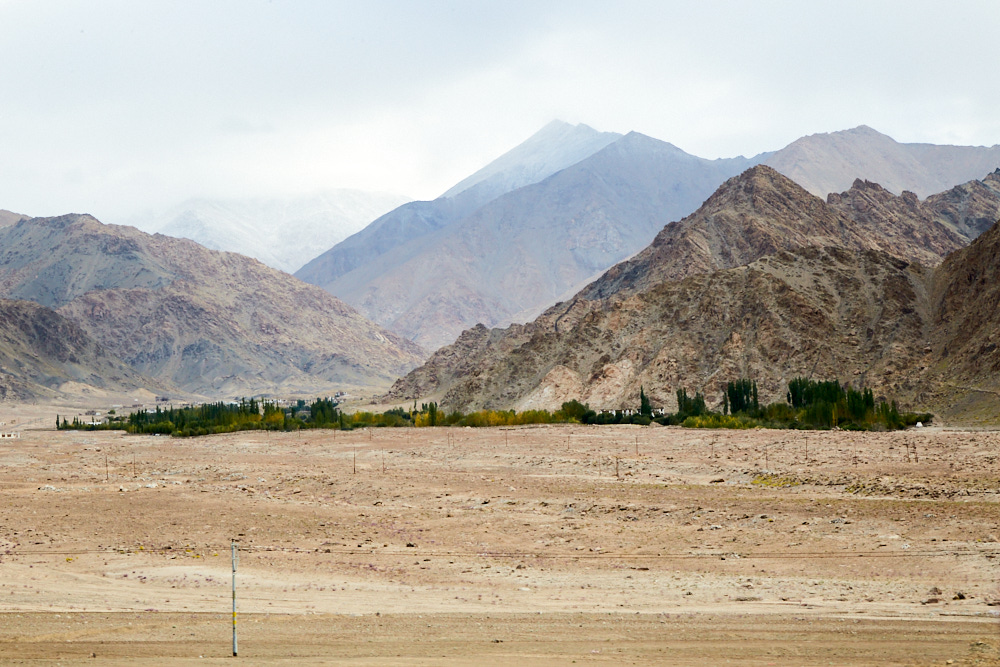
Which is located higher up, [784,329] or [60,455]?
[784,329]

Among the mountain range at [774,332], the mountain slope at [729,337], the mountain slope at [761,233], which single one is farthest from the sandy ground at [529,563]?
the mountain slope at [761,233]

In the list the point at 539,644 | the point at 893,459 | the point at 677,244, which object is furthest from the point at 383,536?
the point at 677,244

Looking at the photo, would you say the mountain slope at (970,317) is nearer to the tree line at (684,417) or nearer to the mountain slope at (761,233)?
the tree line at (684,417)

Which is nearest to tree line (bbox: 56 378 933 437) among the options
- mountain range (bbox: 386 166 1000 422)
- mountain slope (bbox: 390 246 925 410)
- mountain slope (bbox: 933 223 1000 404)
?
mountain range (bbox: 386 166 1000 422)

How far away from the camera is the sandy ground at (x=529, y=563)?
46.6 feet

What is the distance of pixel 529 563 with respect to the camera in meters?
21.1

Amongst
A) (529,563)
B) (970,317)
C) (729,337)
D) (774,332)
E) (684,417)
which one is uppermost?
(970,317)

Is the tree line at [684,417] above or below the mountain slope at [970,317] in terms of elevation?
below

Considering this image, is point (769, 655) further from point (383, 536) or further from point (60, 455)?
point (60, 455)

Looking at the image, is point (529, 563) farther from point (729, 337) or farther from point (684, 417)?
point (729, 337)

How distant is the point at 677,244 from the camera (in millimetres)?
137875

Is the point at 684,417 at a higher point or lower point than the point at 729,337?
lower

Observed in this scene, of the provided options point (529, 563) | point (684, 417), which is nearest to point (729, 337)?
point (684, 417)

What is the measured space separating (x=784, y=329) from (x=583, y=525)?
69805mm
